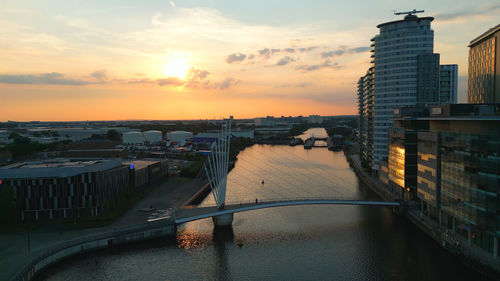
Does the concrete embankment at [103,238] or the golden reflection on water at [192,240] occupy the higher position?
the concrete embankment at [103,238]

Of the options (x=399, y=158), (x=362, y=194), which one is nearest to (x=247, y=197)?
(x=362, y=194)

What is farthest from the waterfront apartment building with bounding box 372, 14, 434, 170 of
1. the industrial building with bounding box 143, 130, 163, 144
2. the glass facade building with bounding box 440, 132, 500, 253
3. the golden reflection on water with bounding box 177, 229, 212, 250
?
the industrial building with bounding box 143, 130, 163, 144

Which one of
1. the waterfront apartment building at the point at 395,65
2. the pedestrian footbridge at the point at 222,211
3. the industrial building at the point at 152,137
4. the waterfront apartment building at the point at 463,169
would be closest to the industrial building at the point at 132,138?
the industrial building at the point at 152,137

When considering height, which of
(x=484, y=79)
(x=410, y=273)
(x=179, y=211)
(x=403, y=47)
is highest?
(x=403, y=47)

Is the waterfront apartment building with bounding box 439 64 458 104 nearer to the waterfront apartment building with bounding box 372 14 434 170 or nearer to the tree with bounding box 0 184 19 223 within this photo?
the waterfront apartment building with bounding box 372 14 434 170

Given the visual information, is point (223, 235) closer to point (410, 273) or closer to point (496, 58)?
point (410, 273)

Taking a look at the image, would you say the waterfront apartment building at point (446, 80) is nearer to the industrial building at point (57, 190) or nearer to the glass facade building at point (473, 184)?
the glass facade building at point (473, 184)
